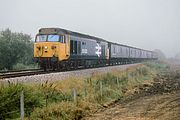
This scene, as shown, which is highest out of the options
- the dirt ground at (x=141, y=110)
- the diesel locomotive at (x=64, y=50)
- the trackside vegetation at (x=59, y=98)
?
the diesel locomotive at (x=64, y=50)

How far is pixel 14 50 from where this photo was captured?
39.7 m

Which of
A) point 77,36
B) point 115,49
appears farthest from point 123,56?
point 77,36

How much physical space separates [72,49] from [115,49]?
20.7 metres

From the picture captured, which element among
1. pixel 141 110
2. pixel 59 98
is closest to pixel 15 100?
pixel 59 98

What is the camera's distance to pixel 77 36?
3309 cm

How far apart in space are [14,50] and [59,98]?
23.5 m

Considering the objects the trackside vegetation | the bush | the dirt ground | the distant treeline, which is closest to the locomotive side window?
the trackside vegetation

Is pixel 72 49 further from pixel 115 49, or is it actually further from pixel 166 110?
pixel 115 49

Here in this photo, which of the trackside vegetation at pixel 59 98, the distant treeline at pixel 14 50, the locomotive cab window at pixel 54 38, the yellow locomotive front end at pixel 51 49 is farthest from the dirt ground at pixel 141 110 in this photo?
the distant treeline at pixel 14 50

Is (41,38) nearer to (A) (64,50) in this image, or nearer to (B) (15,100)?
(A) (64,50)

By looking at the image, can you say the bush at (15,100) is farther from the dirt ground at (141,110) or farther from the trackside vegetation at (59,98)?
the dirt ground at (141,110)

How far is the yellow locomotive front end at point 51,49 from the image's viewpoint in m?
28.1

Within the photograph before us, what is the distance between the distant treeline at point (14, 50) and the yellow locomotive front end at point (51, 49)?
7.86 meters

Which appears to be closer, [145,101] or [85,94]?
[85,94]
